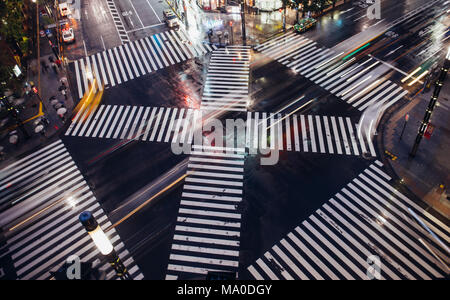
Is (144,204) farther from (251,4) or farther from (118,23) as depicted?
(251,4)

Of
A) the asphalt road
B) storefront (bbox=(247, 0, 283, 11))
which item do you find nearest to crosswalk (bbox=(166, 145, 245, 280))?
the asphalt road

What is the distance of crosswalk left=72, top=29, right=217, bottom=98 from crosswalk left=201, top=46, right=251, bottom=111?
9.48ft

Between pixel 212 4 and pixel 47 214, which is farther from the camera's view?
pixel 212 4

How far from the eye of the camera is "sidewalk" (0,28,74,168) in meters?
28.2

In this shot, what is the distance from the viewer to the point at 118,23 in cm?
4562

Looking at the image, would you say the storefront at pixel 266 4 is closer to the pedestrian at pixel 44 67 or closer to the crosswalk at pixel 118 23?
the crosswalk at pixel 118 23

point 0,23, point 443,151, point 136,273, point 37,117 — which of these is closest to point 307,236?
point 136,273

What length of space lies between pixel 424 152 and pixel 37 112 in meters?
36.1

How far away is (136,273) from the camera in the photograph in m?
19.5

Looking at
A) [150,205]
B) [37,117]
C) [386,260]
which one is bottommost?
[386,260]

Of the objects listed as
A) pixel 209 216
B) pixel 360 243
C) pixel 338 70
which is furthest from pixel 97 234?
pixel 338 70
